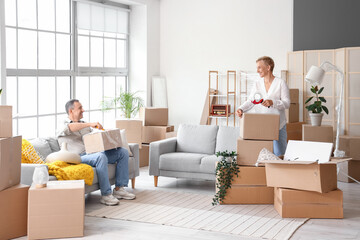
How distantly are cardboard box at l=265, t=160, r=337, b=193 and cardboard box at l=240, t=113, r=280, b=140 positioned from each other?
41 centimetres

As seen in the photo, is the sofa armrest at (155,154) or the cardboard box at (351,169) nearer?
the sofa armrest at (155,154)

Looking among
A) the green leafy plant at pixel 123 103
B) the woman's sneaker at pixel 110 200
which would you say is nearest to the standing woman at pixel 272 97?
the woman's sneaker at pixel 110 200

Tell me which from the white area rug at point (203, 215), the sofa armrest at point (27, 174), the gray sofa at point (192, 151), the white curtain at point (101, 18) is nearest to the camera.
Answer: the white area rug at point (203, 215)

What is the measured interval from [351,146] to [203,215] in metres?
2.67

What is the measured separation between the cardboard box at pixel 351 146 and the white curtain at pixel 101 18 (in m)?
3.89

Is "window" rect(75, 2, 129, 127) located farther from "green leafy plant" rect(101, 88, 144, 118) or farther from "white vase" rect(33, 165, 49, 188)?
"white vase" rect(33, 165, 49, 188)

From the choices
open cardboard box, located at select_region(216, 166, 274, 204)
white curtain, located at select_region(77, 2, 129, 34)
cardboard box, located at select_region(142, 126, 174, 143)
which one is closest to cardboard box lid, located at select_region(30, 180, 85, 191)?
open cardboard box, located at select_region(216, 166, 274, 204)

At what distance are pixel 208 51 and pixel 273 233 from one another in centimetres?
472

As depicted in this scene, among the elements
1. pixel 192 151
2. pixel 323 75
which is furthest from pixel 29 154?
pixel 323 75

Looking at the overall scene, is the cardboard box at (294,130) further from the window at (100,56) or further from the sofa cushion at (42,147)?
the sofa cushion at (42,147)

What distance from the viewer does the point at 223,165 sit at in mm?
5277

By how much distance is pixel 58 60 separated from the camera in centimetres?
703

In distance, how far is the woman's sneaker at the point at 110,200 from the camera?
522 centimetres

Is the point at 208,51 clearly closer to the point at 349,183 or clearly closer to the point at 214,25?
the point at 214,25
